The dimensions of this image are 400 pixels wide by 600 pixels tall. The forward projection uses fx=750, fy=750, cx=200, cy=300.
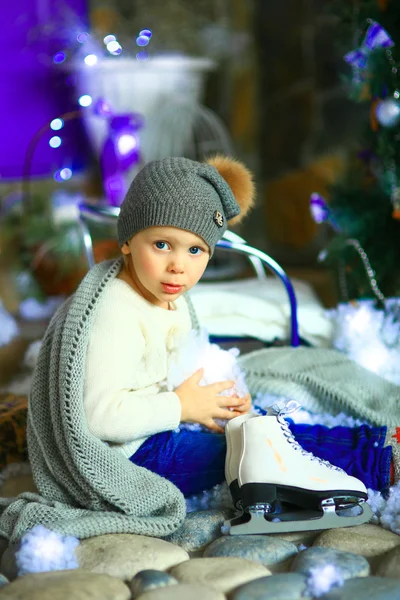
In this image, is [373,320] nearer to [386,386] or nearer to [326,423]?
[386,386]

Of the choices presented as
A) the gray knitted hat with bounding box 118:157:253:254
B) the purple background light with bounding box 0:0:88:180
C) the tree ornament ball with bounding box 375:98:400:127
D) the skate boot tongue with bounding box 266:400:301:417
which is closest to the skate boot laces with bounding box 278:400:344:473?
the skate boot tongue with bounding box 266:400:301:417

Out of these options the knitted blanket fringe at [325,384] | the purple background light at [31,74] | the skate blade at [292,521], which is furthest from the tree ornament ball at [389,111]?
the purple background light at [31,74]

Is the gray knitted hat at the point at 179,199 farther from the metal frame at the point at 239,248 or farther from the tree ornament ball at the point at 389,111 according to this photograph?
the tree ornament ball at the point at 389,111

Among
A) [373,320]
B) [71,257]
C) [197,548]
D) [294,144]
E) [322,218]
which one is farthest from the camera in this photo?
[294,144]

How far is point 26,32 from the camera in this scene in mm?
3619

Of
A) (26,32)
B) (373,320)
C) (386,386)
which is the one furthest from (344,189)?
(26,32)

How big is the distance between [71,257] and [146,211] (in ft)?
5.52

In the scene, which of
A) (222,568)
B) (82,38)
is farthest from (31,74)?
(222,568)

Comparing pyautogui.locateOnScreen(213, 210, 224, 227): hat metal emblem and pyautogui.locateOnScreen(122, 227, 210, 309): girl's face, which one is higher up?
pyautogui.locateOnScreen(213, 210, 224, 227): hat metal emblem

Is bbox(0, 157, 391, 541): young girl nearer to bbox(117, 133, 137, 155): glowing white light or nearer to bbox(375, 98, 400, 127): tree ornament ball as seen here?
bbox(375, 98, 400, 127): tree ornament ball

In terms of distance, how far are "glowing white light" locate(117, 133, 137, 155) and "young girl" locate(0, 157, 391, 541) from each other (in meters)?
1.39

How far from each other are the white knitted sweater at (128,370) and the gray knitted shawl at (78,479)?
0.02 meters

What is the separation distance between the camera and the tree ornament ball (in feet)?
6.99

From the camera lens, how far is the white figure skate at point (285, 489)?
4.44 feet
